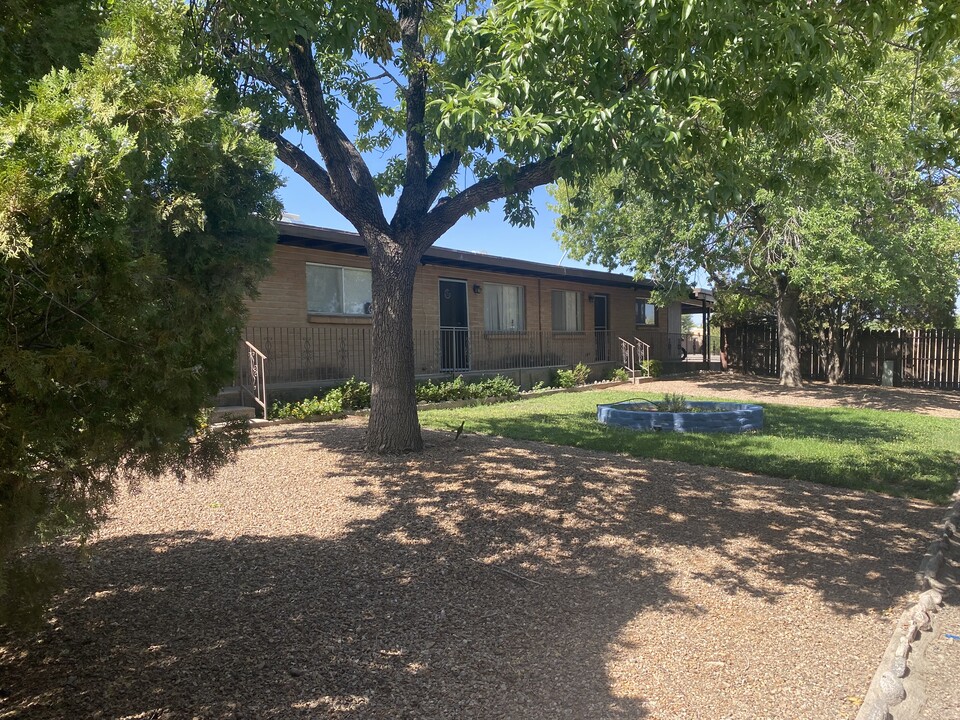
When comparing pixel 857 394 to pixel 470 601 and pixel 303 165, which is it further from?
pixel 470 601

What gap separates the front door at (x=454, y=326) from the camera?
16.2m

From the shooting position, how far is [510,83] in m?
4.94

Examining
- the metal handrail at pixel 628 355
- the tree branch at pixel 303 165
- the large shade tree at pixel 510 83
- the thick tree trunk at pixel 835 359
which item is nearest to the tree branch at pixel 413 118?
the large shade tree at pixel 510 83

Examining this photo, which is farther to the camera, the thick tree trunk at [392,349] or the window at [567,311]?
the window at [567,311]

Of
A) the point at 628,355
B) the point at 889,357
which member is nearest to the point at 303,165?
the point at 628,355

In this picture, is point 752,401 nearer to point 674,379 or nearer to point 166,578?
point 674,379

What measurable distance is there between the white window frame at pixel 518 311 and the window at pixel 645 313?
6.54 m

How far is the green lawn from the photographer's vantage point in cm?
750

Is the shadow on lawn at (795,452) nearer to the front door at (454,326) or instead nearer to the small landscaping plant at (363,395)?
the small landscaping plant at (363,395)

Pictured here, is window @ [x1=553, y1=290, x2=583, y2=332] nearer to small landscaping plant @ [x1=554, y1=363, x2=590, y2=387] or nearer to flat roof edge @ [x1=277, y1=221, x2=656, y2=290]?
flat roof edge @ [x1=277, y1=221, x2=656, y2=290]

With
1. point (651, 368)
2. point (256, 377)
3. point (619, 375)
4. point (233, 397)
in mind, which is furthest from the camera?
point (651, 368)

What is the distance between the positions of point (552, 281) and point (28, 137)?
18107 millimetres

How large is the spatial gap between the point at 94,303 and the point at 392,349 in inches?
206

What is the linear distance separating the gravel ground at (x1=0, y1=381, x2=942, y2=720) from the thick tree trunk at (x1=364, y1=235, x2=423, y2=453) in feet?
2.48
